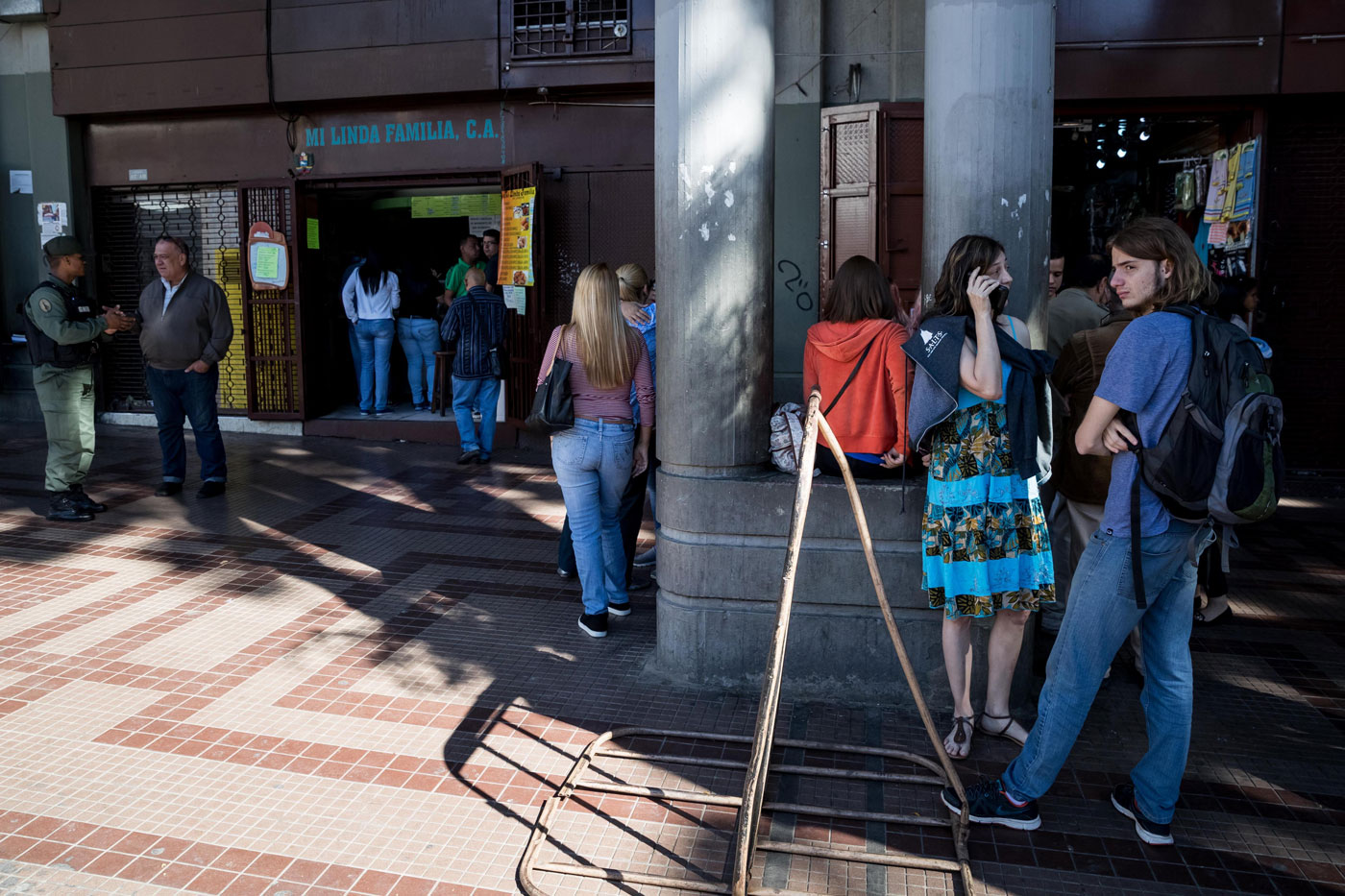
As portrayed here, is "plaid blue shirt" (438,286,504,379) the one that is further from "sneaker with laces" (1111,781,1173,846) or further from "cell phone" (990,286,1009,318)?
"sneaker with laces" (1111,781,1173,846)

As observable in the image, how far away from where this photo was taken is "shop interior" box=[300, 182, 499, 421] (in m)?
11.9

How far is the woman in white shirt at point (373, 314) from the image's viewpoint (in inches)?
472

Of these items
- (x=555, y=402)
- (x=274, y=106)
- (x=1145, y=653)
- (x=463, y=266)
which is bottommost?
(x=1145, y=653)

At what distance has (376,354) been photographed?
39.5ft

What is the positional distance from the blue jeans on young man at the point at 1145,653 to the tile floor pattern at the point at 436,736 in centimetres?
25

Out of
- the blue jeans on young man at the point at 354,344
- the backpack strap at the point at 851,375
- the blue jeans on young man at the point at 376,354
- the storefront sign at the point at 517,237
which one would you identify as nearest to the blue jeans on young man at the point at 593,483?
the backpack strap at the point at 851,375

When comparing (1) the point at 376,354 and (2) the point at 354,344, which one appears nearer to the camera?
(1) the point at 376,354

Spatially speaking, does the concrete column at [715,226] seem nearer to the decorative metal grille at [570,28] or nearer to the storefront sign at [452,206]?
the decorative metal grille at [570,28]

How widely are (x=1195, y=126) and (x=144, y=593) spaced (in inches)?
369

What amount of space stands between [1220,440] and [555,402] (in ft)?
9.47

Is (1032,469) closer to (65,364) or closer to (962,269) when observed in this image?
(962,269)

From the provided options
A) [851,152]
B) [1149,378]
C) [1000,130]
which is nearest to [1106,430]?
[1149,378]

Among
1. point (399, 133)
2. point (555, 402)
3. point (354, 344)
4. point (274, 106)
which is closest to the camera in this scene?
point (555, 402)

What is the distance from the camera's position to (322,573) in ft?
21.2
